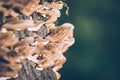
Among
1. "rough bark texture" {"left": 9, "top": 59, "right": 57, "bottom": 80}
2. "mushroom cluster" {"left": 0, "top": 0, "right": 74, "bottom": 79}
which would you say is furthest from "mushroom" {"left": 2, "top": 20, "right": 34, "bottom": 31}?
"rough bark texture" {"left": 9, "top": 59, "right": 57, "bottom": 80}

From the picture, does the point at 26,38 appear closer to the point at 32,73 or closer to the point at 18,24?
the point at 18,24

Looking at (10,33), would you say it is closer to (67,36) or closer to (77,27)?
(67,36)

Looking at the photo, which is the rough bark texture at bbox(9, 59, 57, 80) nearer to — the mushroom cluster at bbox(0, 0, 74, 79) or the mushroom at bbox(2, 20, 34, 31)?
the mushroom cluster at bbox(0, 0, 74, 79)

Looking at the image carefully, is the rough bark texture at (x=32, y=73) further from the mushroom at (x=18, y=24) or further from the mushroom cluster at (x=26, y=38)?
the mushroom at (x=18, y=24)

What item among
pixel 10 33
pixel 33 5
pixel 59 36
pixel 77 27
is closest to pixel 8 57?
pixel 10 33

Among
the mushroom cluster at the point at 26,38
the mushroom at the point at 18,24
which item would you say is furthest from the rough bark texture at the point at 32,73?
the mushroom at the point at 18,24

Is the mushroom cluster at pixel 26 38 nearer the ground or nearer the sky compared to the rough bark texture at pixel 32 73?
nearer the sky

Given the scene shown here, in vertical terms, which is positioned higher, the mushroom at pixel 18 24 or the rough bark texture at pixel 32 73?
the mushroom at pixel 18 24
